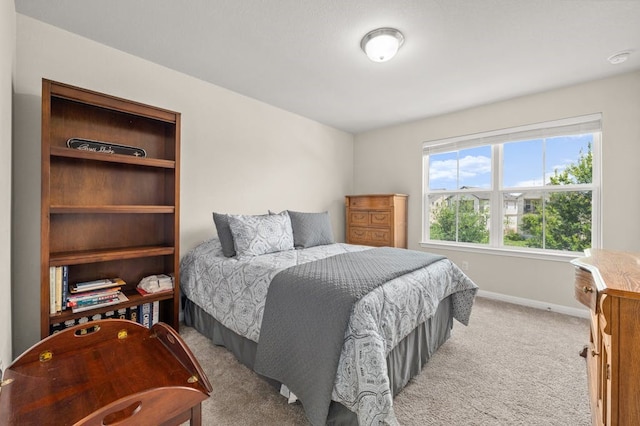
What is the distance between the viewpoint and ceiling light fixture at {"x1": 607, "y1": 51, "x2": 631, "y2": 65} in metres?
2.19

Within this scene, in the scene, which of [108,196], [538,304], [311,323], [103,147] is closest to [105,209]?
[108,196]

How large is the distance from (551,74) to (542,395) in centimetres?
272

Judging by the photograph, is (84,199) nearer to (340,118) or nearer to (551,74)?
(340,118)

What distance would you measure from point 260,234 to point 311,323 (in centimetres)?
124

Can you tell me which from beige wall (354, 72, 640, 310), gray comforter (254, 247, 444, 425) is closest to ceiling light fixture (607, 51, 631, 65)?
beige wall (354, 72, 640, 310)

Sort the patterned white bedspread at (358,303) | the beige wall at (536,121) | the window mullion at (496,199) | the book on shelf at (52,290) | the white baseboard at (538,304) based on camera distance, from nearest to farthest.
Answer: the patterned white bedspread at (358,303), the book on shelf at (52,290), the beige wall at (536,121), the white baseboard at (538,304), the window mullion at (496,199)

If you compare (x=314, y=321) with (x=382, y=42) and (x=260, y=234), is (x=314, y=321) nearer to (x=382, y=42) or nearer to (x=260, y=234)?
Result: (x=260, y=234)

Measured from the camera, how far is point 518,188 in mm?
3260

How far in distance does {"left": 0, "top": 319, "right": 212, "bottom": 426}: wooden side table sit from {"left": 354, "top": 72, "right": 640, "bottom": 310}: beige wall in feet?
11.5

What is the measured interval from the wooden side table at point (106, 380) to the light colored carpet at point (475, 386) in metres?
0.61

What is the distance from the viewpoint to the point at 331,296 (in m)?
1.37

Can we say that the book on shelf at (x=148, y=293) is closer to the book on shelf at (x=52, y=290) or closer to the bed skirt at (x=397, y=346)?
the bed skirt at (x=397, y=346)

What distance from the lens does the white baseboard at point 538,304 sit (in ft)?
9.12

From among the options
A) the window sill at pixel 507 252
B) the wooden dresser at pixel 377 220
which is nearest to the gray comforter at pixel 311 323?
the wooden dresser at pixel 377 220
